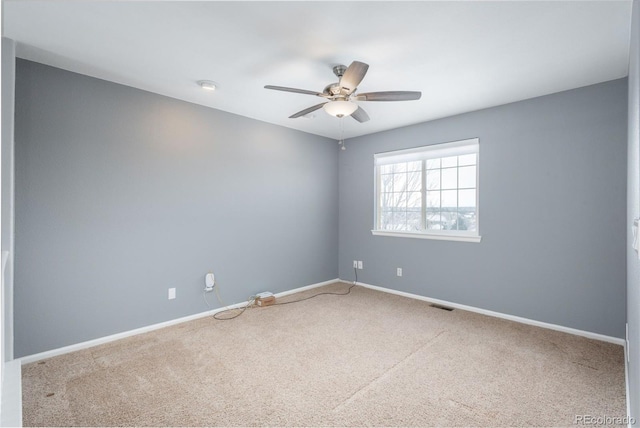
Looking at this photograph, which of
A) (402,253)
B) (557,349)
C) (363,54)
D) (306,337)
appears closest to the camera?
(363,54)

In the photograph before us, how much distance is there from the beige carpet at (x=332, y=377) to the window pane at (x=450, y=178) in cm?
167

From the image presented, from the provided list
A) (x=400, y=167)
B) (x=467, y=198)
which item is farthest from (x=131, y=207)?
(x=467, y=198)

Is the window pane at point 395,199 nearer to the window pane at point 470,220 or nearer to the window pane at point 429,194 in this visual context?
the window pane at point 429,194

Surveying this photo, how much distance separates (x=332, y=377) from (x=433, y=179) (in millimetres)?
2884

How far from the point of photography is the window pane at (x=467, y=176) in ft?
12.5

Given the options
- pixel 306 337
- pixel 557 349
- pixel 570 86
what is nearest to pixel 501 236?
pixel 557 349

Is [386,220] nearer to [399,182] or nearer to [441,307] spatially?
[399,182]

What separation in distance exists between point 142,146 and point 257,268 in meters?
1.93

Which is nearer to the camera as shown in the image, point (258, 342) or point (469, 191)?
point (258, 342)

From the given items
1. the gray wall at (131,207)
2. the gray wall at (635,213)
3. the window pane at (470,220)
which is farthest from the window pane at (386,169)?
the gray wall at (635,213)

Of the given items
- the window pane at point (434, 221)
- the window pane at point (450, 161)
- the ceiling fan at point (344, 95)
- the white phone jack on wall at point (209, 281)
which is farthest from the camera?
the window pane at point (434, 221)

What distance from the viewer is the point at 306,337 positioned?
298 centimetres

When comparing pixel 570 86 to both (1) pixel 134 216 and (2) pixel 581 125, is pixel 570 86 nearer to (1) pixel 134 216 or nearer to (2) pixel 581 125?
(2) pixel 581 125

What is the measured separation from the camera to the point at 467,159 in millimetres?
3871
